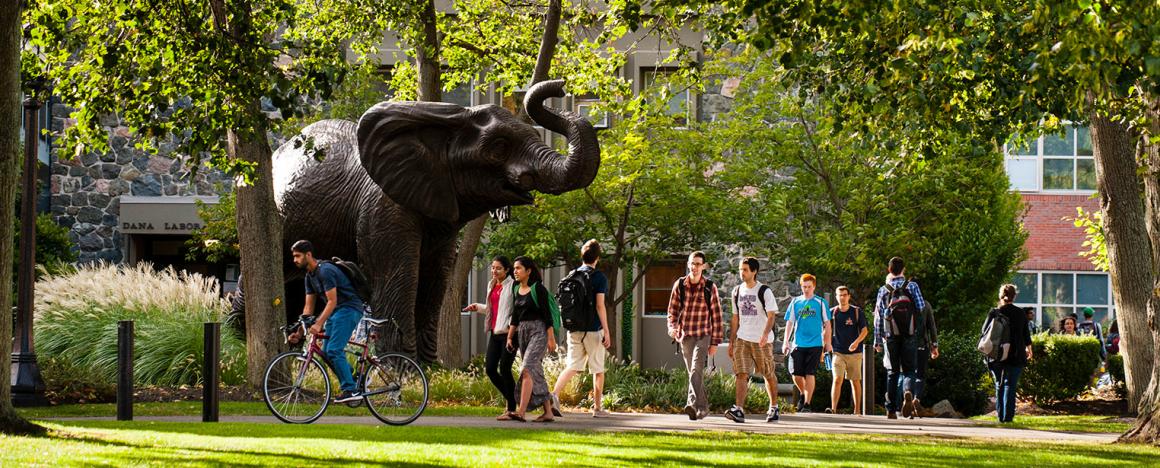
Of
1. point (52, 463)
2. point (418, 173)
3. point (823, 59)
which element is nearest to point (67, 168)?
point (418, 173)


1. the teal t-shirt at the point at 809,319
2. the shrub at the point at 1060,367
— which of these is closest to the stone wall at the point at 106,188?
the shrub at the point at 1060,367

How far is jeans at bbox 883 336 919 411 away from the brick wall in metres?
19.5

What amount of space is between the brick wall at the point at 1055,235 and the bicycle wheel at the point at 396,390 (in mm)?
24766

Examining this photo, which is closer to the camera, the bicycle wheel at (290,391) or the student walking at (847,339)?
the bicycle wheel at (290,391)

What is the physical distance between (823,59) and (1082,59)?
5510 mm

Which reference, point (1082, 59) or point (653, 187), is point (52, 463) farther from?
point (653, 187)

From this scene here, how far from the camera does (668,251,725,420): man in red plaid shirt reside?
49.5ft

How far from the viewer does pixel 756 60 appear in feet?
92.9

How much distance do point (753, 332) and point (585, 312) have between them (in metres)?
2.01

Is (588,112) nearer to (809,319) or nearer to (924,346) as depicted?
(809,319)

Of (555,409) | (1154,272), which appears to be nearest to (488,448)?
(555,409)

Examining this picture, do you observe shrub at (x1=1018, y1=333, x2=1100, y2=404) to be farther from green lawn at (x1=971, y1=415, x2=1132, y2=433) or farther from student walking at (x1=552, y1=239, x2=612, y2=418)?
student walking at (x1=552, y1=239, x2=612, y2=418)

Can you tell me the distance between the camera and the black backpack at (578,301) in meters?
15.0

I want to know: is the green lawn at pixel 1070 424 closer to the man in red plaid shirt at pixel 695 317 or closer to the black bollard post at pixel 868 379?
the black bollard post at pixel 868 379
